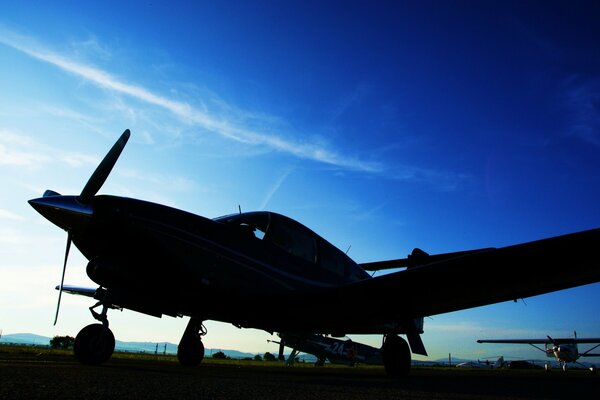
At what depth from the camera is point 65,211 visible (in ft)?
17.4

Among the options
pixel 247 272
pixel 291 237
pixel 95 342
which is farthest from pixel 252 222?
pixel 95 342

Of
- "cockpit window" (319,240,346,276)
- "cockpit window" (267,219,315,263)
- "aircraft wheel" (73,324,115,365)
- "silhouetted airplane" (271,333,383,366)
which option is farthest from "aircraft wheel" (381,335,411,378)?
"silhouetted airplane" (271,333,383,366)

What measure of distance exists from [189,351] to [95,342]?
293 cm

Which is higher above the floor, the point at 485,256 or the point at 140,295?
the point at 485,256

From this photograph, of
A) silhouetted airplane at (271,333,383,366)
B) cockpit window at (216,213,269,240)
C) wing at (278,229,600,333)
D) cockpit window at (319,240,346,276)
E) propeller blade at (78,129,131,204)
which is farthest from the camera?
silhouetted airplane at (271,333,383,366)

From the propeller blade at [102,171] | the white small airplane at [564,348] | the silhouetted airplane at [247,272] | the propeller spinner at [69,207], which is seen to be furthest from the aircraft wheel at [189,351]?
the white small airplane at [564,348]

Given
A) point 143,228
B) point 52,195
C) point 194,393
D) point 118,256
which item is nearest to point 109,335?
point 118,256

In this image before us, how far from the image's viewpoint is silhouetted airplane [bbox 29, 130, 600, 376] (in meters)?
5.42

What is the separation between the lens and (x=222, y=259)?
6387mm

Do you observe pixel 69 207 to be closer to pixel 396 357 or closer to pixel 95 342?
pixel 95 342

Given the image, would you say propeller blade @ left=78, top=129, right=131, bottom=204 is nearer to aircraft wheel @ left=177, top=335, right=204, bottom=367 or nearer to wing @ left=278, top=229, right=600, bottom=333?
wing @ left=278, top=229, right=600, bottom=333

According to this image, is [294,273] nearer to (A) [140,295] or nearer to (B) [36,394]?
(A) [140,295]

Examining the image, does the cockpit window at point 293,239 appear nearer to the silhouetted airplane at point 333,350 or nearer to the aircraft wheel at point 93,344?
the aircraft wheel at point 93,344

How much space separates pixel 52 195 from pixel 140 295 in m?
2.21
